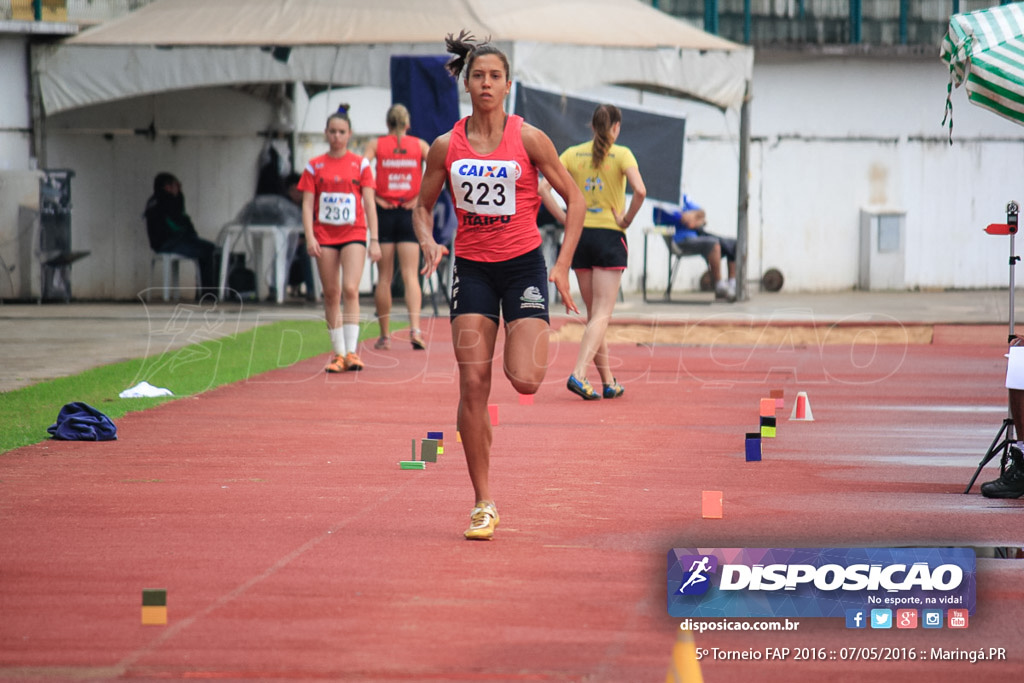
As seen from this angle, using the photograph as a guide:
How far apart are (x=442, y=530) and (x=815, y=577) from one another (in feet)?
7.00

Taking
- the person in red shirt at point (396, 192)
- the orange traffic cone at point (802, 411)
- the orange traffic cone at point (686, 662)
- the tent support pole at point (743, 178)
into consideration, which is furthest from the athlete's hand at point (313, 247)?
the tent support pole at point (743, 178)

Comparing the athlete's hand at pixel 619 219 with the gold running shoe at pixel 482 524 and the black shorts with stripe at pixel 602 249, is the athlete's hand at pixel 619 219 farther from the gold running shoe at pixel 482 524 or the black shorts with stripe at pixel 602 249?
the gold running shoe at pixel 482 524

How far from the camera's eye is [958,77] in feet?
24.4

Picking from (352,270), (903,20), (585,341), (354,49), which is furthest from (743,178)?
(585,341)

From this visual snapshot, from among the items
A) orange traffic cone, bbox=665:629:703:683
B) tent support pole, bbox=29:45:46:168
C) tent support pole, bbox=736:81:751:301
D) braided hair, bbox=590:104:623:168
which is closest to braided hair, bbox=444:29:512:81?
orange traffic cone, bbox=665:629:703:683

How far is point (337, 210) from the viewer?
39.5ft

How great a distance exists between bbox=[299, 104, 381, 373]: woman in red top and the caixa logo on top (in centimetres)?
789

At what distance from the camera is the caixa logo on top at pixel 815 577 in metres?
4.48

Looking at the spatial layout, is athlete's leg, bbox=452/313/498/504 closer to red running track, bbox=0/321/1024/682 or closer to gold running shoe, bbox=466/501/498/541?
gold running shoe, bbox=466/501/498/541

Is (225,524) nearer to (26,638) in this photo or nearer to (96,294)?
(26,638)

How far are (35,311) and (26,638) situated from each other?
1541cm

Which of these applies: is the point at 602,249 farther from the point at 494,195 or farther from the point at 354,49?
the point at 354,49

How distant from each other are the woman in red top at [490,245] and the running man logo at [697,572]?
1.58 metres

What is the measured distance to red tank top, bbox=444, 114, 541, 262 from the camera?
6.14 m
